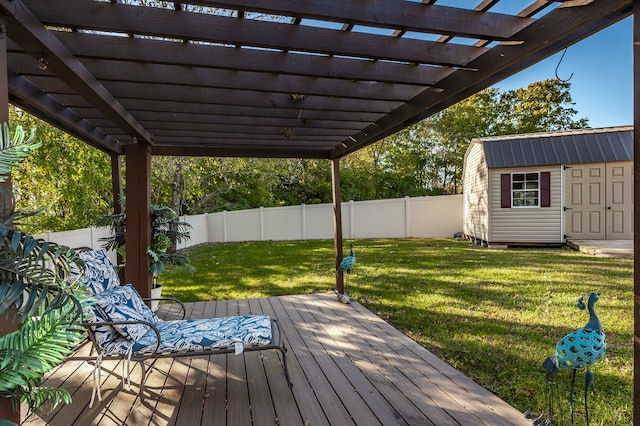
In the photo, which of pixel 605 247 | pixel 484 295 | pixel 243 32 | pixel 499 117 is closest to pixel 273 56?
pixel 243 32

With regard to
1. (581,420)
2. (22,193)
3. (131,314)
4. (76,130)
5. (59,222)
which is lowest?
(581,420)

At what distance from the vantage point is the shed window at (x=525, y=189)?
9.91 metres

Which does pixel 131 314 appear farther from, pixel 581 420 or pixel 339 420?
pixel 581 420

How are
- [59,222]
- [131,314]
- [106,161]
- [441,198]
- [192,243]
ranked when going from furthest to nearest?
[441,198] → [192,243] → [106,161] → [59,222] → [131,314]

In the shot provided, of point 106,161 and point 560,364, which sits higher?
point 106,161

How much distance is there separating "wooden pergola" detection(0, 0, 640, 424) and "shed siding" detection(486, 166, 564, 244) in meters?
7.56

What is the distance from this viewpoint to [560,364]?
1764 mm

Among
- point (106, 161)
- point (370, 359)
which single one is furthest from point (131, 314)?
point (106, 161)

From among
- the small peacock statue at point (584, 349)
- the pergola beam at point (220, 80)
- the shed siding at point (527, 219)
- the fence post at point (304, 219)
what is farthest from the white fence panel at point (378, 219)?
the small peacock statue at point (584, 349)

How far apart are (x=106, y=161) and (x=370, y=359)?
7047 mm

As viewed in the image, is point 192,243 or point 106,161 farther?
point 192,243

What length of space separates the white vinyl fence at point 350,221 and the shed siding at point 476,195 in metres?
0.92

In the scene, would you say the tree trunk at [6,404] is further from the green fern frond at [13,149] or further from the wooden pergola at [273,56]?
the wooden pergola at [273,56]

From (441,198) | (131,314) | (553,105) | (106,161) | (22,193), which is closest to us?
(131,314)
